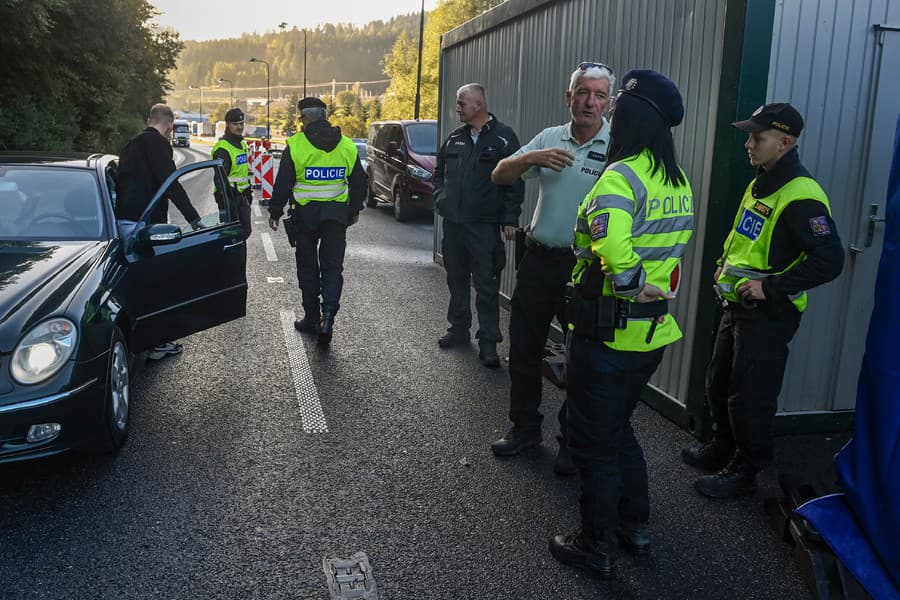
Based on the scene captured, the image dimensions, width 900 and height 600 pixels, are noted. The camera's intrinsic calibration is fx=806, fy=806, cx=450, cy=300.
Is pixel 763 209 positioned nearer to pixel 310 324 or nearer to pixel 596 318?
pixel 596 318

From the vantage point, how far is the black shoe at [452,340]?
6.47 meters

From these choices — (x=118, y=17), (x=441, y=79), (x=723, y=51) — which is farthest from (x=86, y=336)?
(x=118, y=17)

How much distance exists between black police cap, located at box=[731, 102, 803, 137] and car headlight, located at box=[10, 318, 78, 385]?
3.18 m

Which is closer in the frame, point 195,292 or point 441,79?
point 195,292

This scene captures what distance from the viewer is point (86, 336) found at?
3707 millimetres

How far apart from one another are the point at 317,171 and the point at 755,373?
3.95m

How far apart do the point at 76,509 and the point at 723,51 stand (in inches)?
155

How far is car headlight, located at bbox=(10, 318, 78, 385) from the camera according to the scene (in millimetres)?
3436

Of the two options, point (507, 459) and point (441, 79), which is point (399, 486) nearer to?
point (507, 459)

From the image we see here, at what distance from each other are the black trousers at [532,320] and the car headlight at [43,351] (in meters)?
2.11

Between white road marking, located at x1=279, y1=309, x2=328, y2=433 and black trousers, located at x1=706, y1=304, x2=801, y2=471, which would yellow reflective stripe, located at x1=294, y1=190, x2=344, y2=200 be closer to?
white road marking, located at x1=279, y1=309, x2=328, y2=433

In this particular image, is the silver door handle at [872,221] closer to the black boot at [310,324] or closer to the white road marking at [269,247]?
the black boot at [310,324]

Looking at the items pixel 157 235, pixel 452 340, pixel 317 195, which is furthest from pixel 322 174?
pixel 157 235

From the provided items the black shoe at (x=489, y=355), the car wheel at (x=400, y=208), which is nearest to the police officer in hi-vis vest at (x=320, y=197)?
the black shoe at (x=489, y=355)
